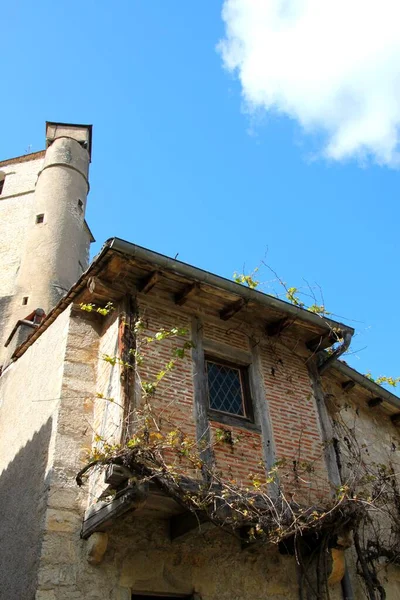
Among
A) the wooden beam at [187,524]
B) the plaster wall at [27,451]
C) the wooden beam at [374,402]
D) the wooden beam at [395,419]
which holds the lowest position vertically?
the wooden beam at [187,524]

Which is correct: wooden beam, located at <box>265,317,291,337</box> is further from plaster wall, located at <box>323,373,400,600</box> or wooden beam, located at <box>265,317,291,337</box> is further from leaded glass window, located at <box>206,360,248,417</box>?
plaster wall, located at <box>323,373,400,600</box>

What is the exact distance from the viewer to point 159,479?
18.4ft

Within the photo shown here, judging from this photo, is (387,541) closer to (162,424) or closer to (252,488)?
(252,488)

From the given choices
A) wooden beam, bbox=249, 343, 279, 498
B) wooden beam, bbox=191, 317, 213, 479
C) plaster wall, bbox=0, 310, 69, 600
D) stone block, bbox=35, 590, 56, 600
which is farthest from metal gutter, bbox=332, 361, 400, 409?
stone block, bbox=35, 590, 56, 600

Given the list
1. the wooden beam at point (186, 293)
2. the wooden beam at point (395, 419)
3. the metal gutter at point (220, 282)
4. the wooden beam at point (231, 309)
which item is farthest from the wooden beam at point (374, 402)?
the wooden beam at point (186, 293)

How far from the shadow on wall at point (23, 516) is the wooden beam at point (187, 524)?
134cm

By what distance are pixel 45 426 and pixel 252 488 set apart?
2.49 m

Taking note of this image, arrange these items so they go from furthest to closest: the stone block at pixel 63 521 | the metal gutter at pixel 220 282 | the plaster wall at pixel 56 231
Answer: the plaster wall at pixel 56 231 → the metal gutter at pixel 220 282 → the stone block at pixel 63 521

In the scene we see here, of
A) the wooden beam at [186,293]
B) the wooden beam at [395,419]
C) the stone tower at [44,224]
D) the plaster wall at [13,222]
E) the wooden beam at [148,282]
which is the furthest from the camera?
the stone tower at [44,224]

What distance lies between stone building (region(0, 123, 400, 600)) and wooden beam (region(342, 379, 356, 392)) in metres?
0.34

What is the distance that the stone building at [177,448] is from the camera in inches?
231

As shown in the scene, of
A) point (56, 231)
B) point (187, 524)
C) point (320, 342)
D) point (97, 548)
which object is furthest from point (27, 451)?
point (56, 231)

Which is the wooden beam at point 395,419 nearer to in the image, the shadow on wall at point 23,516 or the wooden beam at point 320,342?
the wooden beam at point 320,342

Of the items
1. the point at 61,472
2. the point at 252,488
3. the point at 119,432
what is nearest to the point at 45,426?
the point at 61,472
